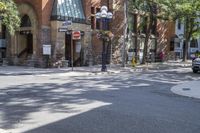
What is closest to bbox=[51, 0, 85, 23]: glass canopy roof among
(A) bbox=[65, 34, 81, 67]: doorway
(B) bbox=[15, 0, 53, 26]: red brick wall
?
(B) bbox=[15, 0, 53, 26]: red brick wall

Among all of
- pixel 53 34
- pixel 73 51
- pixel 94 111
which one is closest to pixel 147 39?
pixel 73 51

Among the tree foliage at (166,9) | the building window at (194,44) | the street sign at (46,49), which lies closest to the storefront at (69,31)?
the street sign at (46,49)

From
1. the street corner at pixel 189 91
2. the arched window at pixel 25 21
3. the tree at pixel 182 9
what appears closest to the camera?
the street corner at pixel 189 91

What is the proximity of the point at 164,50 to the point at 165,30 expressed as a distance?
228 centimetres

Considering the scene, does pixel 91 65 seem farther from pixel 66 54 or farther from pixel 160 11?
pixel 160 11

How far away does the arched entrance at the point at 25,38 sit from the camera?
30513 millimetres

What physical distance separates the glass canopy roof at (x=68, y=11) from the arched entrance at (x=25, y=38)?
1658mm

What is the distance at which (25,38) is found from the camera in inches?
1292

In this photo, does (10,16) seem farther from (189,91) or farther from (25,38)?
(189,91)

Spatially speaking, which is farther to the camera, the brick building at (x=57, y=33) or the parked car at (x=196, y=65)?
the brick building at (x=57, y=33)

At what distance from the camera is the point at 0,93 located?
13.8m

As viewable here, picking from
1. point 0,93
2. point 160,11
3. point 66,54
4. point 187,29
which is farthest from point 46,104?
point 187,29

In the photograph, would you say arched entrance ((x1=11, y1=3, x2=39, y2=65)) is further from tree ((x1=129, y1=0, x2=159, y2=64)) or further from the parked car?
the parked car

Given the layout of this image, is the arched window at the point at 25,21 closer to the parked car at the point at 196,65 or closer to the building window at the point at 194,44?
the parked car at the point at 196,65
